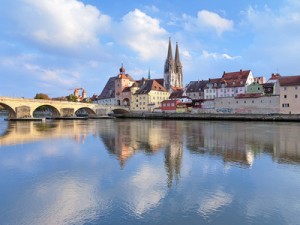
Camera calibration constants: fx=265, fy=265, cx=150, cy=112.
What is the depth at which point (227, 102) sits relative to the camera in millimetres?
63281

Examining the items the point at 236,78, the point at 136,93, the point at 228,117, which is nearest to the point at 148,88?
the point at 136,93

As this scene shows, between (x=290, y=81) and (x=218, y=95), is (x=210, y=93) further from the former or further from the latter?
(x=290, y=81)

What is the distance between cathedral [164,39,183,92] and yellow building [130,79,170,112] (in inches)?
402

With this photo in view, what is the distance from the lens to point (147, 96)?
84688mm

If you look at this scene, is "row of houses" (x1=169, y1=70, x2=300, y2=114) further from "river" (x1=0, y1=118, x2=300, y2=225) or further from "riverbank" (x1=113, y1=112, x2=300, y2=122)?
"river" (x1=0, y1=118, x2=300, y2=225)

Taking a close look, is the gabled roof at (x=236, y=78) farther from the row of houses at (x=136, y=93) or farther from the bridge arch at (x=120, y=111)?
the bridge arch at (x=120, y=111)

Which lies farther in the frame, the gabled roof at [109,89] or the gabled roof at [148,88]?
the gabled roof at [109,89]

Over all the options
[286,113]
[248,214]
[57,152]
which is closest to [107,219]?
[248,214]

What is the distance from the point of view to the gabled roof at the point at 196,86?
82431 millimetres

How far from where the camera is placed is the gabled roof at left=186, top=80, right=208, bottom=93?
270 feet

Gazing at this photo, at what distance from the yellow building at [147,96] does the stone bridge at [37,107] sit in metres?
9.65

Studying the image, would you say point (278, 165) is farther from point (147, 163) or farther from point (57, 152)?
point (57, 152)

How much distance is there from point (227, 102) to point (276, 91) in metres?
11.4

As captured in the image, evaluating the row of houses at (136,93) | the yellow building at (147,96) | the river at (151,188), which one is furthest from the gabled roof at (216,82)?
the river at (151,188)
